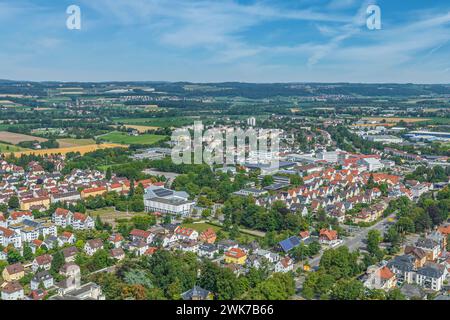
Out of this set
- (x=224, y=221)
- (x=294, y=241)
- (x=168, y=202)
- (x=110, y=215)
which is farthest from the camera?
(x=168, y=202)

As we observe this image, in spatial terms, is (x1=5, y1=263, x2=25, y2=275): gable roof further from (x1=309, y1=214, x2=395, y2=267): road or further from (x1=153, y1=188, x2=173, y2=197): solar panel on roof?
(x1=153, y1=188, x2=173, y2=197): solar panel on roof

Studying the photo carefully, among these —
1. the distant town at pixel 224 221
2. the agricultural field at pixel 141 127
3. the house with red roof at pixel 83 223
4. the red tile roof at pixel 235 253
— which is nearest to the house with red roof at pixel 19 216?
the distant town at pixel 224 221

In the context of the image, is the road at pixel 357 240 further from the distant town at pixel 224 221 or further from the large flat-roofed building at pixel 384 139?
the large flat-roofed building at pixel 384 139

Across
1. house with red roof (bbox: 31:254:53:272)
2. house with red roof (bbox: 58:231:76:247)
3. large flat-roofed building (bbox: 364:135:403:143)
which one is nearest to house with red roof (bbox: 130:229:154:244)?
house with red roof (bbox: 58:231:76:247)

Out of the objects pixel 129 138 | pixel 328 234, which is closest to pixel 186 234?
pixel 328 234

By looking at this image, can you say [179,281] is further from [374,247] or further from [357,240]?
[357,240]

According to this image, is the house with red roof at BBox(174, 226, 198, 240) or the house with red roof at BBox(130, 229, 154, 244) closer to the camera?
the house with red roof at BBox(130, 229, 154, 244)

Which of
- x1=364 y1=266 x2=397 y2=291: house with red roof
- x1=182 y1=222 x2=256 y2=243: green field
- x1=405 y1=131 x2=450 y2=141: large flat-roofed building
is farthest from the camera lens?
x1=405 y1=131 x2=450 y2=141: large flat-roofed building
